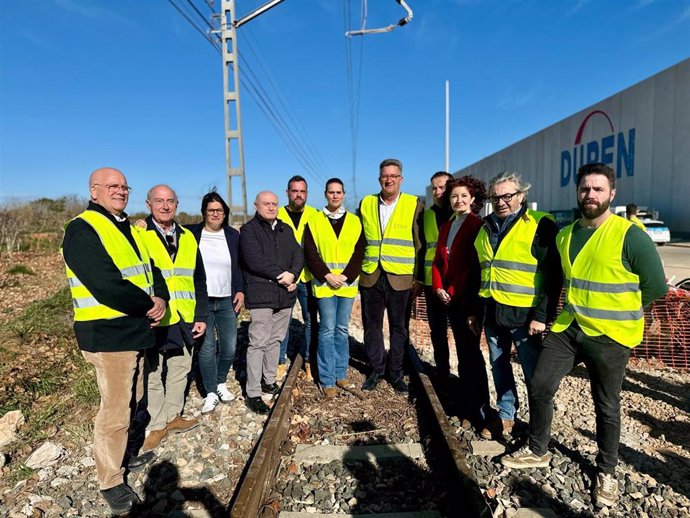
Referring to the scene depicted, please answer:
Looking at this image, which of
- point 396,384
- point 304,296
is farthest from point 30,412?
point 396,384

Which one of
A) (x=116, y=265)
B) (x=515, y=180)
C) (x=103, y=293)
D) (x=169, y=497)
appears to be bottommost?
(x=169, y=497)

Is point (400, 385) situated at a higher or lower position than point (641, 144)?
lower

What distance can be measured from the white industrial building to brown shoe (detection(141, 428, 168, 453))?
2915 centimetres

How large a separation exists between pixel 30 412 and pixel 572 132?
38.4 m

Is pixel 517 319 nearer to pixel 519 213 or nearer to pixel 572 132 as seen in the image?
pixel 519 213

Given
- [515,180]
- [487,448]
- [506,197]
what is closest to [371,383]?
[487,448]

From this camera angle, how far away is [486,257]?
11.3 ft

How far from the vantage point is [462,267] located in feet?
12.6

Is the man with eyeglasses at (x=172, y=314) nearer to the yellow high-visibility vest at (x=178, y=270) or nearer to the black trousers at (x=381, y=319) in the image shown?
the yellow high-visibility vest at (x=178, y=270)

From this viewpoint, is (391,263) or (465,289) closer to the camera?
(465,289)

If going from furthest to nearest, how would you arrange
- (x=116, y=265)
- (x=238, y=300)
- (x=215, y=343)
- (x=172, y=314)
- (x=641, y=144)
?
(x=641, y=144), (x=238, y=300), (x=215, y=343), (x=172, y=314), (x=116, y=265)

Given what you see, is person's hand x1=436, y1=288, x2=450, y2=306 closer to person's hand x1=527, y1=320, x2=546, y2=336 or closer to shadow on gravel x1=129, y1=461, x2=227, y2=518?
person's hand x1=527, y1=320, x2=546, y2=336

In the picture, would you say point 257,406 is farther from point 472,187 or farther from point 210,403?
point 472,187

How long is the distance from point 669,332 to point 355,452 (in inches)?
196
